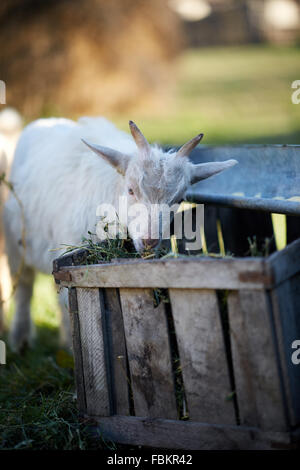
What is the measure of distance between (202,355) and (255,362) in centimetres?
27

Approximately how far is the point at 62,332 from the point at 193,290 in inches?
102

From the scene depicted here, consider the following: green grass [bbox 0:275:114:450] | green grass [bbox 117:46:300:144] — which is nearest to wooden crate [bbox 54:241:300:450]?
green grass [bbox 0:275:114:450]

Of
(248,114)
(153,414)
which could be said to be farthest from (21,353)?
(248,114)

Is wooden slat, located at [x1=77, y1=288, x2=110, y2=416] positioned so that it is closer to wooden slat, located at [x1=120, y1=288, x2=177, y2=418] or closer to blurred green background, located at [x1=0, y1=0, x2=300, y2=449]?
wooden slat, located at [x1=120, y1=288, x2=177, y2=418]

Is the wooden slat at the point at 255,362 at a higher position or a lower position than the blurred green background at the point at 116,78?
lower

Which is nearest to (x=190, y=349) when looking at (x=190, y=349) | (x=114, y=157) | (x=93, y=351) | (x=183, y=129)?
(x=190, y=349)

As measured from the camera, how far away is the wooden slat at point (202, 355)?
265 centimetres

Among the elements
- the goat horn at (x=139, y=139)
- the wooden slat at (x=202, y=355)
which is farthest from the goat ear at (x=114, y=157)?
the wooden slat at (x=202, y=355)

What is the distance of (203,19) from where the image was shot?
106 ft

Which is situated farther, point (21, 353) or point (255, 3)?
point (255, 3)

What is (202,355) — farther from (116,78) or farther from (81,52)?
(116,78)

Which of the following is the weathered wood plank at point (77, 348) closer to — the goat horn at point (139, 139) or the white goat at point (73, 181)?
the white goat at point (73, 181)

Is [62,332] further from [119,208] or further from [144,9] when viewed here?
[144,9]

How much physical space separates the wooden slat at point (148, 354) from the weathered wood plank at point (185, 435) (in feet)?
0.20
